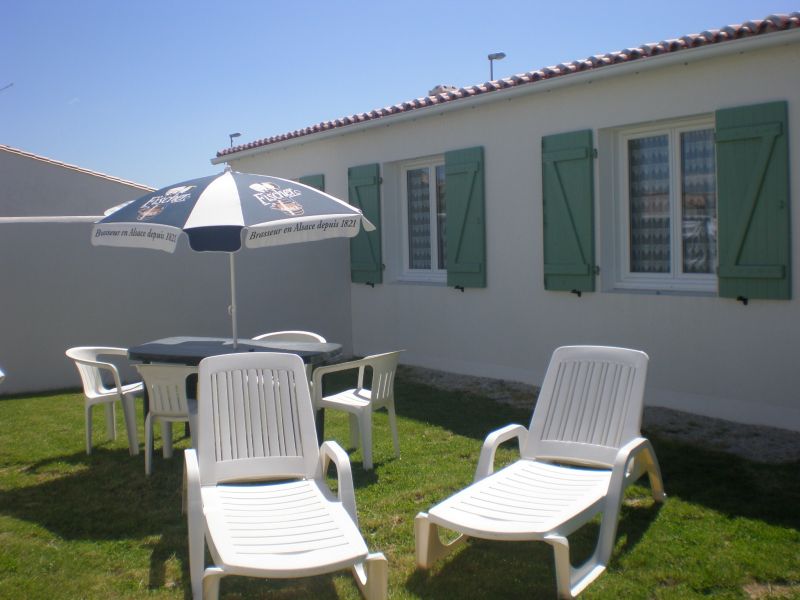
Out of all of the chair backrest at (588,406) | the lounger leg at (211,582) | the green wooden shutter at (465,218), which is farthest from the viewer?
the green wooden shutter at (465,218)

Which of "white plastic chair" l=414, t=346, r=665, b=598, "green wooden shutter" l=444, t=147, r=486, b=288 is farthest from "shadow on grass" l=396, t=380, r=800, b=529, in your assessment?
"green wooden shutter" l=444, t=147, r=486, b=288

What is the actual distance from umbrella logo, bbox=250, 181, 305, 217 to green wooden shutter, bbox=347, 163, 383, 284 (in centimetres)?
427

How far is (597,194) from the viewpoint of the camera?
8.02 m

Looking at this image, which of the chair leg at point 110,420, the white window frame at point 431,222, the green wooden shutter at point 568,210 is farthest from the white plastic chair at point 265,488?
the white window frame at point 431,222

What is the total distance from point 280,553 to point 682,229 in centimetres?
530

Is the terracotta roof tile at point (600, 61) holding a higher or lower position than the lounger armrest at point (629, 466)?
higher

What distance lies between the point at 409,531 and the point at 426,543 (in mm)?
651

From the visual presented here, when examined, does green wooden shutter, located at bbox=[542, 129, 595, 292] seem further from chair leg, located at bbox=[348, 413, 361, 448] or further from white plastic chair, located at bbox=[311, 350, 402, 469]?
chair leg, located at bbox=[348, 413, 361, 448]

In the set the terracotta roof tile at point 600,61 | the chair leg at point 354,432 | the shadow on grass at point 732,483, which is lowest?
the shadow on grass at point 732,483

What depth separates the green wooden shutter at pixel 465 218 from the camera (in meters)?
9.27

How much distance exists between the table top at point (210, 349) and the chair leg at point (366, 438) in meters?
0.54

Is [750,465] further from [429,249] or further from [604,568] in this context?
[429,249]

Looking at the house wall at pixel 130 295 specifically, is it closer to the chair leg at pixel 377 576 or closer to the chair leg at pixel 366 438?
the chair leg at pixel 366 438

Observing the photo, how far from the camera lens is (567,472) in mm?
4742
